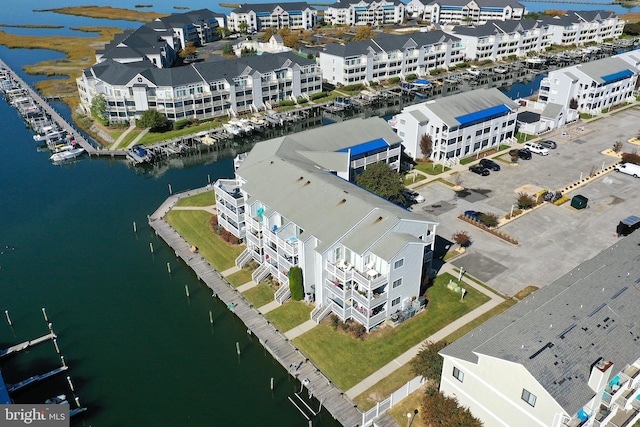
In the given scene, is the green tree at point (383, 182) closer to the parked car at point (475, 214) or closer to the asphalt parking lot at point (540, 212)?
the asphalt parking lot at point (540, 212)

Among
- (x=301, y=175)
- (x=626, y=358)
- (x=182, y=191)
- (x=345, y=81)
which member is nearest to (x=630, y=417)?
(x=626, y=358)

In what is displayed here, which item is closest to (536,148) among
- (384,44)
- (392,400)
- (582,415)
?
(384,44)

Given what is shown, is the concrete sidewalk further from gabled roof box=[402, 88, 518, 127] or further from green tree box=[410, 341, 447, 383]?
gabled roof box=[402, 88, 518, 127]

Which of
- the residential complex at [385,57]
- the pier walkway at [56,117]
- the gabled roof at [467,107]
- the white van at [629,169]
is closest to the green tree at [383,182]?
the gabled roof at [467,107]

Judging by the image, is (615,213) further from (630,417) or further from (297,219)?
(297,219)

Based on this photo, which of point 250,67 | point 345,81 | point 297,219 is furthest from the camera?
point 345,81

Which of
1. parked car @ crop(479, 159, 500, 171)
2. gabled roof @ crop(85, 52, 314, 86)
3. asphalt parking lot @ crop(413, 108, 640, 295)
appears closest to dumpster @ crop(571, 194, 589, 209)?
asphalt parking lot @ crop(413, 108, 640, 295)

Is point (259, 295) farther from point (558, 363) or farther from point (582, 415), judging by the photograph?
point (582, 415)
